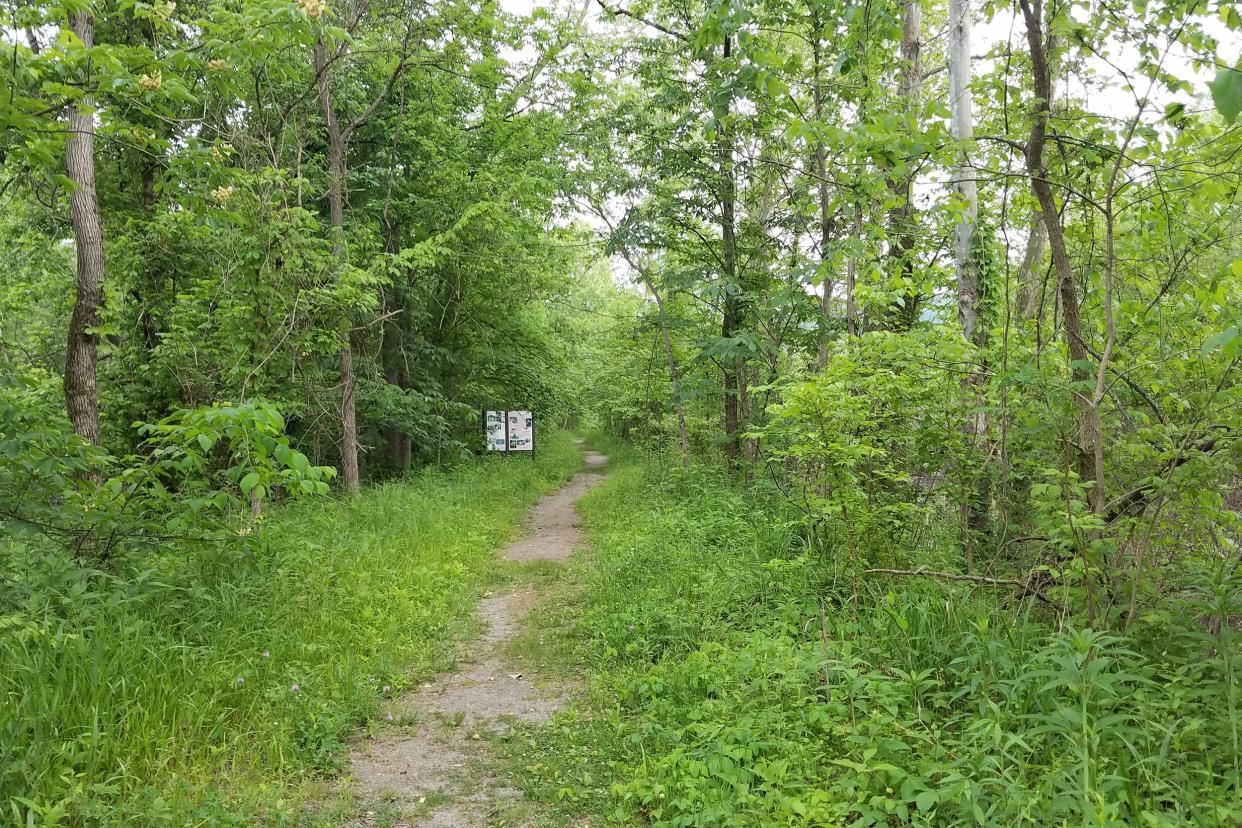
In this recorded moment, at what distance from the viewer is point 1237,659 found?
2.89 metres

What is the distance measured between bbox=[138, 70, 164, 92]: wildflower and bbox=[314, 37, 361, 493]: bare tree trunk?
14.0ft

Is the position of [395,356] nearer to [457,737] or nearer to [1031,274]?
[457,737]

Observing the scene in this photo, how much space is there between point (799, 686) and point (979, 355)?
2.50 metres

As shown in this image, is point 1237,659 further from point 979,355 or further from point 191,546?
point 191,546

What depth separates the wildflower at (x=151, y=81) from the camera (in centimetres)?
383

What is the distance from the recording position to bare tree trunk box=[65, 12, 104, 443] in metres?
6.96

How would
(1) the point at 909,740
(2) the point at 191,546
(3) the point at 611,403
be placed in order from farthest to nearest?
(3) the point at 611,403
(2) the point at 191,546
(1) the point at 909,740

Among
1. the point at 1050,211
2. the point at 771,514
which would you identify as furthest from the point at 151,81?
the point at 771,514

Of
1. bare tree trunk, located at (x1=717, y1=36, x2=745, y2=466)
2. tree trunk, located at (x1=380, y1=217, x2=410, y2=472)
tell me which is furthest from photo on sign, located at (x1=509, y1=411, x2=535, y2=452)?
bare tree trunk, located at (x1=717, y1=36, x2=745, y2=466)

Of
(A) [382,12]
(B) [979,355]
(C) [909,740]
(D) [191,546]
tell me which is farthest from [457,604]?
(A) [382,12]

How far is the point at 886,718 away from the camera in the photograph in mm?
3268

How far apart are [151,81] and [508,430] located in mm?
15191

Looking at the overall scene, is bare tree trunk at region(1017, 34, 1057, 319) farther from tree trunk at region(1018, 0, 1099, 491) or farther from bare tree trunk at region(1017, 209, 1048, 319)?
tree trunk at region(1018, 0, 1099, 491)

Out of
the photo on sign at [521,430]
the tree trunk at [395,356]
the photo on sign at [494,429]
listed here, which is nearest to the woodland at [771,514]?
the tree trunk at [395,356]
